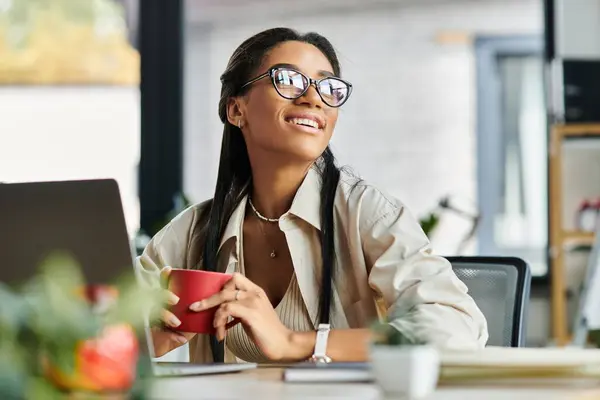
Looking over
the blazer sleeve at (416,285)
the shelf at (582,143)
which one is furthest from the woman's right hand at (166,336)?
the shelf at (582,143)

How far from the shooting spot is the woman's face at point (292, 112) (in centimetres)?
176

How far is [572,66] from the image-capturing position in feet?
14.7

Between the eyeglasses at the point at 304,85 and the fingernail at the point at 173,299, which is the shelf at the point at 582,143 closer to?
the eyeglasses at the point at 304,85

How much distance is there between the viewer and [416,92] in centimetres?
499

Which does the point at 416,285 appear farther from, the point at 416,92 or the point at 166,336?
the point at 416,92

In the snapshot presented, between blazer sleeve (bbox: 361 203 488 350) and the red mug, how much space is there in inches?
9.5

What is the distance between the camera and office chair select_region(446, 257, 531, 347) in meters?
1.67

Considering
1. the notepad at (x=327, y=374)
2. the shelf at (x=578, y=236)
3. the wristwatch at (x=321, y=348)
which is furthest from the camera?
the shelf at (x=578, y=236)

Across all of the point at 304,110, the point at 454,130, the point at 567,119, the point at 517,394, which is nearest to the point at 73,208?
the point at 517,394

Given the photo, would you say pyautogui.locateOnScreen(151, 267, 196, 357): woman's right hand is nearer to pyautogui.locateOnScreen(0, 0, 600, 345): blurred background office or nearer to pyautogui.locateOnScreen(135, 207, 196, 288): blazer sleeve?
pyautogui.locateOnScreen(135, 207, 196, 288): blazer sleeve

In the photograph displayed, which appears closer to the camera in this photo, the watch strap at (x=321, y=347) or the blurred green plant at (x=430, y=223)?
the watch strap at (x=321, y=347)

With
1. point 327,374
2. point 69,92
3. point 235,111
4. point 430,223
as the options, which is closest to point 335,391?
point 327,374

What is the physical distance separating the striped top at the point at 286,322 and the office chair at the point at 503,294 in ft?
0.90

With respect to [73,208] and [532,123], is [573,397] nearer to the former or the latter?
[73,208]
